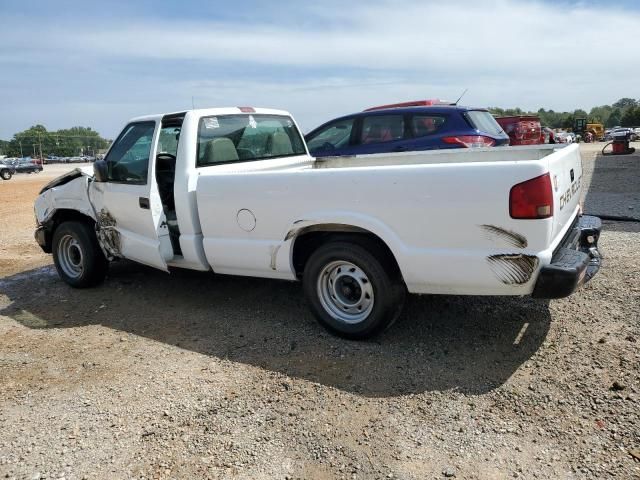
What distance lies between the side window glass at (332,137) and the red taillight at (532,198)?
19.1 feet

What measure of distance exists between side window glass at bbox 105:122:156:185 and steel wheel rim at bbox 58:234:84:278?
114 centimetres

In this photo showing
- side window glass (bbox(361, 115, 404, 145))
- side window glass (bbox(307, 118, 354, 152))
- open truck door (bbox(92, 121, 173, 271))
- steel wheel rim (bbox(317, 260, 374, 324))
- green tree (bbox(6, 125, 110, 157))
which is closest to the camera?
steel wheel rim (bbox(317, 260, 374, 324))

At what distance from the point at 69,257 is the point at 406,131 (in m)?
5.22

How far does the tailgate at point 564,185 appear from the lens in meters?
3.45

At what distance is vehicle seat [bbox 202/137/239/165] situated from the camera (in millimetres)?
4969

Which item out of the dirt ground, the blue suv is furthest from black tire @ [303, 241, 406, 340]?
the blue suv

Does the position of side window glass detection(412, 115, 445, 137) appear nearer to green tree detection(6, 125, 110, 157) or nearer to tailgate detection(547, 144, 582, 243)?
tailgate detection(547, 144, 582, 243)

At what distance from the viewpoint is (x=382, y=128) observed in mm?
8602

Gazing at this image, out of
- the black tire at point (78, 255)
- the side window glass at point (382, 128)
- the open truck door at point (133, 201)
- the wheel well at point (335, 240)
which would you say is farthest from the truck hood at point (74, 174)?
the side window glass at point (382, 128)

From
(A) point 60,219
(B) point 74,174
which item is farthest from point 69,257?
(B) point 74,174

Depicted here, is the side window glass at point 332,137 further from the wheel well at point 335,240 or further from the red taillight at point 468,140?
the wheel well at point 335,240

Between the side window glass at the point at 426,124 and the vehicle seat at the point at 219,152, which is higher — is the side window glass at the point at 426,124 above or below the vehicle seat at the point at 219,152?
above

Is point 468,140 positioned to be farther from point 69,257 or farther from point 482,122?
point 69,257

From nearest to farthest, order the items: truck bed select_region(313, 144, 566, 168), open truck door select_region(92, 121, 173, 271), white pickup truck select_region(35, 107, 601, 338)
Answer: white pickup truck select_region(35, 107, 601, 338)
truck bed select_region(313, 144, 566, 168)
open truck door select_region(92, 121, 173, 271)
